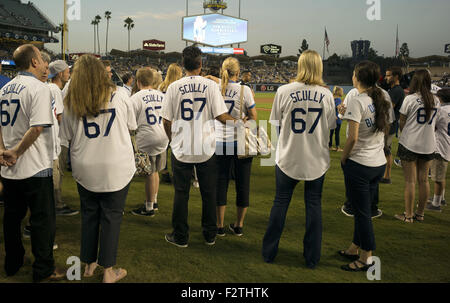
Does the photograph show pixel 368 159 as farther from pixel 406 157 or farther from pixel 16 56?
pixel 16 56

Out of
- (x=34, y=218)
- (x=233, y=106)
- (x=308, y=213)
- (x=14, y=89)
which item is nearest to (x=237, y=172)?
(x=233, y=106)

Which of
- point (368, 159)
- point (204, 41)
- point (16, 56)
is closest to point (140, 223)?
point (16, 56)

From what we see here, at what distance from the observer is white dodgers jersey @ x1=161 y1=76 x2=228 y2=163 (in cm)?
388

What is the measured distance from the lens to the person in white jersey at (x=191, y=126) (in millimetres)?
3891

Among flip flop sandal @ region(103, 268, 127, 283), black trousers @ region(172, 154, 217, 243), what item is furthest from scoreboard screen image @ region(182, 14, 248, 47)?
flip flop sandal @ region(103, 268, 127, 283)

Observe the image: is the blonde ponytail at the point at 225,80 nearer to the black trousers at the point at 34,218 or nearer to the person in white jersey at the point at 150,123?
the person in white jersey at the point at 150,123

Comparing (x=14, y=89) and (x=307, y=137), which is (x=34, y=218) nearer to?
(x=14, y=89)

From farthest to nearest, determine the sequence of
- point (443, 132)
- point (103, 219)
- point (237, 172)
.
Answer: point (443, 132)
point (237, 172)
point (103, 219)

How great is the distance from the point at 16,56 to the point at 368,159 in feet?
12.6

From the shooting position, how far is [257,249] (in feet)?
13.7

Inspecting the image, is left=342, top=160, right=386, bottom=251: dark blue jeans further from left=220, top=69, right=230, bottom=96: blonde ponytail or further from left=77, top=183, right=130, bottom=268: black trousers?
left=77, top=183, right=130, bottom=268: black trousers

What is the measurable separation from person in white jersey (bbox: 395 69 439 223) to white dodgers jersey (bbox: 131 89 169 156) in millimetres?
3756

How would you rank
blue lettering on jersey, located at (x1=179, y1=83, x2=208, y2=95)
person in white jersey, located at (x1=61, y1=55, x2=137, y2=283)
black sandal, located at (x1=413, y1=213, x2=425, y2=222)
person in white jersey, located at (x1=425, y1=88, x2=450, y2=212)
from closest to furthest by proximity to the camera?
1. person in white jersey, located at (x1=61, y1=55, x2=137, y2=283)
2. blue lettering on jersey, located at (x1=179, y1=83, x2=208, y2=95)
3. black sandal, located at (x1=413, y1=213, x2=425, y2=222)
4. person in white jersey, located at (x1=425, y1=88, x2=450, y2=212)

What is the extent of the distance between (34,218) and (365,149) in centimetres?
355
